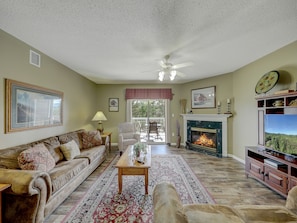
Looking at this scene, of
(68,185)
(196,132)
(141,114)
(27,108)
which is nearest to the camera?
(68,185)

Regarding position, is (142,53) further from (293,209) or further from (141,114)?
(141,114)

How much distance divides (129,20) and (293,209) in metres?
2.70

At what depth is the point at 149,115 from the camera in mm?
6465

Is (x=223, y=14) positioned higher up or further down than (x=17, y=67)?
higher up

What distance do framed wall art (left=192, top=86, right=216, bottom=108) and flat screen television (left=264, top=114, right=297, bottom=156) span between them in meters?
2.30

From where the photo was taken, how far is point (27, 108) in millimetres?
2730

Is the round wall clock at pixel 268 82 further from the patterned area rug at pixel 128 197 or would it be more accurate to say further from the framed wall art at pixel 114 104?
the framed wall art at pixel 114 104

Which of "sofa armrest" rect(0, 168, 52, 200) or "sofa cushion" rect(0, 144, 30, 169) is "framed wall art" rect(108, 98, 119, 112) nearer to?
"sofa cushion" rect(0, 144, 30, 169)

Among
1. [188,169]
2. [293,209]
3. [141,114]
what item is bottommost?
[188,169]

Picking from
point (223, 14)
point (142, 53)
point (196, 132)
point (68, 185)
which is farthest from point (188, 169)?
point (223, 14)

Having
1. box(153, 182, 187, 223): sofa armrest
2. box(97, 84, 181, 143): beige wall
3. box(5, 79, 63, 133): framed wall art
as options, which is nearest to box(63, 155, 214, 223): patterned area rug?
box(153, 182, 187, 223): sofa armrest

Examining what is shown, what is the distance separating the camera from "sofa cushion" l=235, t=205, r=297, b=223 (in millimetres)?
1413

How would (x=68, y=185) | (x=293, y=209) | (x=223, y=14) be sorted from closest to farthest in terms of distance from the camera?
(x=293, y=209), (x=223, y=14), (x=68, y=185)

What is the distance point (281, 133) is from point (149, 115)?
4423 millimetres
